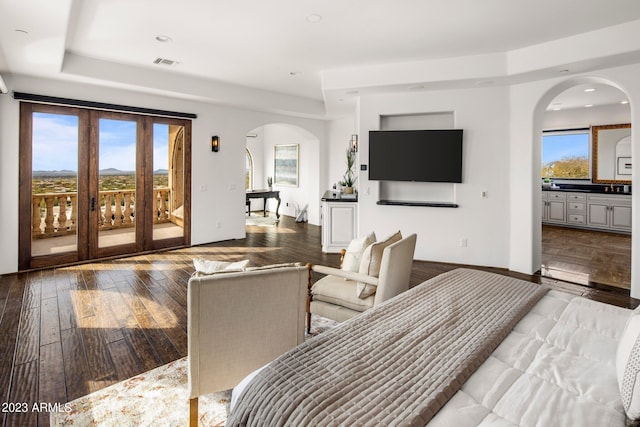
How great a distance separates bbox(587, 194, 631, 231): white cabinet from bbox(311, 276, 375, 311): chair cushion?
7.57m

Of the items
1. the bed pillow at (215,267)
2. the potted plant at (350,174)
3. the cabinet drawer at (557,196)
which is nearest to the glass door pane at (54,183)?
the bed pillow at (215,267)

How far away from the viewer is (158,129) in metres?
6.16

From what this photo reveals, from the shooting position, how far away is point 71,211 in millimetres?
5375

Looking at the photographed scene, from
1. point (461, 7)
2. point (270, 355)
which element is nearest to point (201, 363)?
point (270, 355)

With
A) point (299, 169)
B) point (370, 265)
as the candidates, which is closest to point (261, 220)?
point (299, 169)

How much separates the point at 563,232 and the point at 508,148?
14.1 feet

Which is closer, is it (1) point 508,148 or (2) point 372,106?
(1) point 508,148

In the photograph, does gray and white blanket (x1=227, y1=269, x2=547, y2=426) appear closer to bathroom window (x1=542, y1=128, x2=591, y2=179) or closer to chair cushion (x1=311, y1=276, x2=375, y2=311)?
chair cushion (x1=311, y1=276, x2=375, y2=311)

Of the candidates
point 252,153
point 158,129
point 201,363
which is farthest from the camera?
point 252,153

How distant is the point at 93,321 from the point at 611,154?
396 inches

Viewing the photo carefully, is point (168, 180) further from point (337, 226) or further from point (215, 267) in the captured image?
point (215, 267)

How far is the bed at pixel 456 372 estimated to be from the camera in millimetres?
1213

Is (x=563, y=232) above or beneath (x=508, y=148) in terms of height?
beneath

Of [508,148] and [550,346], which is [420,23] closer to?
[508,148]
